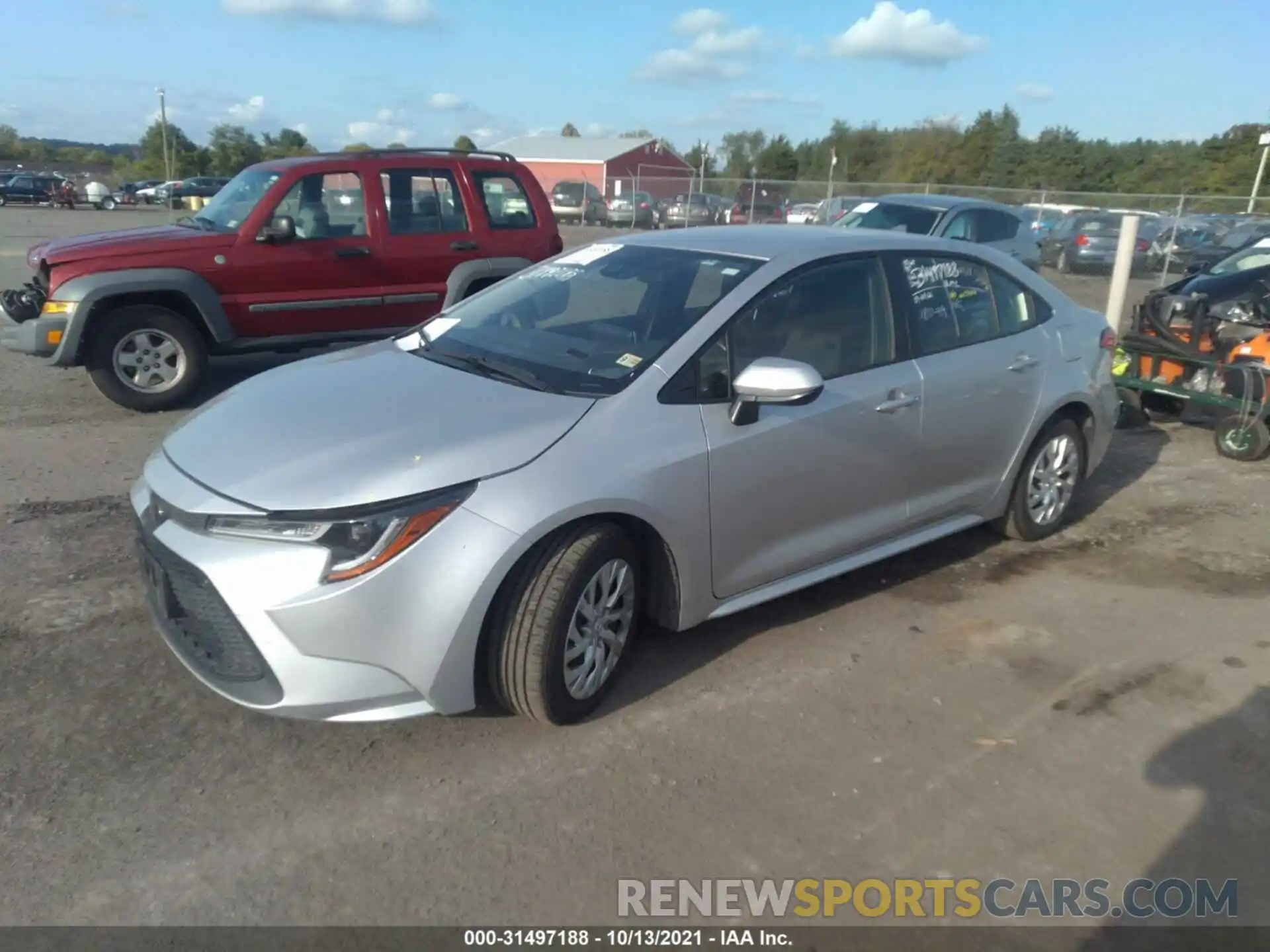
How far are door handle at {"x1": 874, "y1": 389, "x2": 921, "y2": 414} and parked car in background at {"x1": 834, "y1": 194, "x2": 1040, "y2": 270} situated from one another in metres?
8.10

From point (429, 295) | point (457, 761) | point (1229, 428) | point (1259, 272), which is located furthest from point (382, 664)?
point (1259, 272)

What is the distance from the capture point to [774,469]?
12.5 ft

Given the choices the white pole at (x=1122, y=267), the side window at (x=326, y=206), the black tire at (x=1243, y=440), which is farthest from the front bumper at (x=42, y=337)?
the white pole at (x=1122, y=267)

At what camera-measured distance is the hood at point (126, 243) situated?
7.28 m

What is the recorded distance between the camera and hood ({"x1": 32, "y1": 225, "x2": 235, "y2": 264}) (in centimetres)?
728

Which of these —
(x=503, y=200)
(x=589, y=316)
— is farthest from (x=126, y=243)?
(x=589, y=316)

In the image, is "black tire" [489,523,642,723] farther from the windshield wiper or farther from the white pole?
the white pole

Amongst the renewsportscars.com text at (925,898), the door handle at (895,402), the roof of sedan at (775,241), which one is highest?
the roof of sedan at (775,241)

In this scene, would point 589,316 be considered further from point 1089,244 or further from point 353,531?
point 1089,244

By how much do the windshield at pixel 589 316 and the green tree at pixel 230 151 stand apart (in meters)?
64.8

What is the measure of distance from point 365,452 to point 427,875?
128 cm

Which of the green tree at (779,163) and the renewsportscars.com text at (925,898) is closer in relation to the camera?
the renewsportscars.com text at (925,898)

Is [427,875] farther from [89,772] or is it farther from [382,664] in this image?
[89,772]

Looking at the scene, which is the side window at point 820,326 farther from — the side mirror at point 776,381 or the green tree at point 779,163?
the green tree at point 779,163
